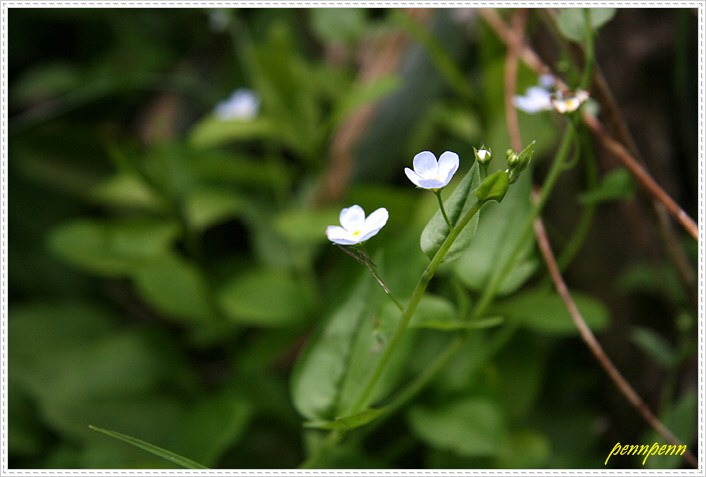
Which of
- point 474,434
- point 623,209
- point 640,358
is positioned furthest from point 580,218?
point 474,434

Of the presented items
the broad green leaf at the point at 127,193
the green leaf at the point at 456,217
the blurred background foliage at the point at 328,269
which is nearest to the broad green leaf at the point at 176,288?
the blurred background foliage at the point at 328,269

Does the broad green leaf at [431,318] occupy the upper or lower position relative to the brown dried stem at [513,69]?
lower

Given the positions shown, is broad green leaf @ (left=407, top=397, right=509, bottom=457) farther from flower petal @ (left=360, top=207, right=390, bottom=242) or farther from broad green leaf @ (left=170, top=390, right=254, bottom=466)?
flower petal @ (left=360, top=207, right=390, bottom=242)

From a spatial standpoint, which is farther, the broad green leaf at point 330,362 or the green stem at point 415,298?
the broad green leaf at point 330,362

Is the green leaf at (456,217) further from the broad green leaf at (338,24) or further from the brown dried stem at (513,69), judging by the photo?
the broad green leaf at (338,24)

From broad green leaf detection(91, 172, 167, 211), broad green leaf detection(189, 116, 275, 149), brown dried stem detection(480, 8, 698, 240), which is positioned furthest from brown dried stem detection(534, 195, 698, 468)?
broad green leaf detection(91, 172, 167, 211)

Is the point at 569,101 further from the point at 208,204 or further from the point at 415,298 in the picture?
the point at 208,204

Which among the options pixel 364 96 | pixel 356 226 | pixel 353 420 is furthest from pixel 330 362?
pixel 364 96
